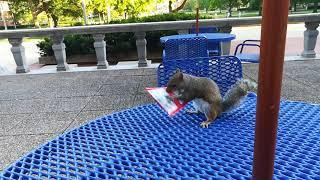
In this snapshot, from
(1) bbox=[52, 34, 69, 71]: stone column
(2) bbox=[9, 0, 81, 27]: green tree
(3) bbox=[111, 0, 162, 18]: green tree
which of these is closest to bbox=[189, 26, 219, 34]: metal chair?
(1) bbox=[52, 34, 69, 71]: stone column

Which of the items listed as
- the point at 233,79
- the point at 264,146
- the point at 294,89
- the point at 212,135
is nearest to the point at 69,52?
the point at 294,89

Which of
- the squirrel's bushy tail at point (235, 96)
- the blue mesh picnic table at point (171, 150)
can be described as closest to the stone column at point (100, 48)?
the blue mesh picnic table at point (171, 150)

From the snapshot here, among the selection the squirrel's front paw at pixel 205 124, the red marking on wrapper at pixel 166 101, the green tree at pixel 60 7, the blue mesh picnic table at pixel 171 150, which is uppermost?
the green tree at pixel 60 7

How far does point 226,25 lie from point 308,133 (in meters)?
5.58

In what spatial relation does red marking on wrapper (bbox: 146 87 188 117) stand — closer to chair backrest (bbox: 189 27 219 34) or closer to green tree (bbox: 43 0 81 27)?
chair backrest (bbox: 189 27 219 34)

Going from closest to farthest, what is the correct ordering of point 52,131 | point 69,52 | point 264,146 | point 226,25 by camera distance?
point 264,146 → point 52,131 → point 226,25 → point 69,52

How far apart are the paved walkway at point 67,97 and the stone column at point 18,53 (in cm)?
30

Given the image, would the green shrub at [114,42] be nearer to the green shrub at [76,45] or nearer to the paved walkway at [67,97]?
the green shrub at [76,45]

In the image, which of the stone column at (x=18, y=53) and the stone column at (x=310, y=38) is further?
the stone column at (x=18, y=53)

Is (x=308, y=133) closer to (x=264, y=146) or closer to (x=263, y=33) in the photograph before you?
(x=264, y=146)

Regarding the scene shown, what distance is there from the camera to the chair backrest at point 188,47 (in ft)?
14.1

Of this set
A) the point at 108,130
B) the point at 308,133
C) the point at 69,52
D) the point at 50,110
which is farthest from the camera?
the point at 69,52

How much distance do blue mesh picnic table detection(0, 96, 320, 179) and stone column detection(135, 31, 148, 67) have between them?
5.23 meters

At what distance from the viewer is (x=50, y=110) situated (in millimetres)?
4773
